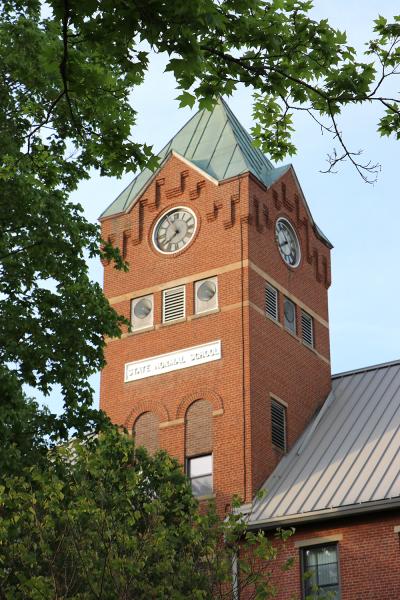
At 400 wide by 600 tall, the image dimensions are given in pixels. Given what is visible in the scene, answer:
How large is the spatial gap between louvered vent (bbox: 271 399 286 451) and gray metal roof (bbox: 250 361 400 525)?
488 mm

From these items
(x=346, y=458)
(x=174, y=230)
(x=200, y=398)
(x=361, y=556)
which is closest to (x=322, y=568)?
(x=361, y=556)

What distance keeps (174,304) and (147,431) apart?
4.19 metres

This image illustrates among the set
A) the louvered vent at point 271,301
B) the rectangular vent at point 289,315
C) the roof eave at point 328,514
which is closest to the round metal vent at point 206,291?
the louvered vent at point 271,301

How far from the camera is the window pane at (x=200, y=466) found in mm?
31375

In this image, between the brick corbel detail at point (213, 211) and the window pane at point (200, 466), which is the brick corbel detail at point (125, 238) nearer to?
the brick corbel detail at point (213, 211)

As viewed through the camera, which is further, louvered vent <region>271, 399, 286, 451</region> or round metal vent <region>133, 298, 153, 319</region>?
round metal vent <region>133, 298, 153, 319</region>

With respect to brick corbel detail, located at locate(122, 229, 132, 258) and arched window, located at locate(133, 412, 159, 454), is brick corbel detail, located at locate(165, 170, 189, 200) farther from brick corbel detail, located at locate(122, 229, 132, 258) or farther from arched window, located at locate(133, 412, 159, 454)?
arched window, located at locate(133, 412, 159, 454)

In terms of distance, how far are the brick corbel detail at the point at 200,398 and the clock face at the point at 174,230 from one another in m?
5.23

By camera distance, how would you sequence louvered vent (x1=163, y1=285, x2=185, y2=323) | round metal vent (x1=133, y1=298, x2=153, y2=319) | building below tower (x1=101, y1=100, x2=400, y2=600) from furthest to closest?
1. round metal vent (x1=133, y1=298, x2=153, y2=319)
2. louvered vent (x1=163, y1=285, x2=185, y2=323)
3. building below tower (x1=101, y1=100, x2=400, y2=600)

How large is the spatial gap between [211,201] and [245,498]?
395 inches

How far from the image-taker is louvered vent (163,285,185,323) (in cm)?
3391

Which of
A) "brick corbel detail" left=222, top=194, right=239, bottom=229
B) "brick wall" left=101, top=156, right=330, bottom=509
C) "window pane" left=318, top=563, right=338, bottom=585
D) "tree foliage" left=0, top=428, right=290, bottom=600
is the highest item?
"brick corbel detail" left=222, top=194, right=239, bottom=229

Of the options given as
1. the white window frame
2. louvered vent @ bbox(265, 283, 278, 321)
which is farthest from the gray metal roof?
louvered vent @ bbox(265, 283, 278, 321)

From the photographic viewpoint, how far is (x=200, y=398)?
32.3 metres
